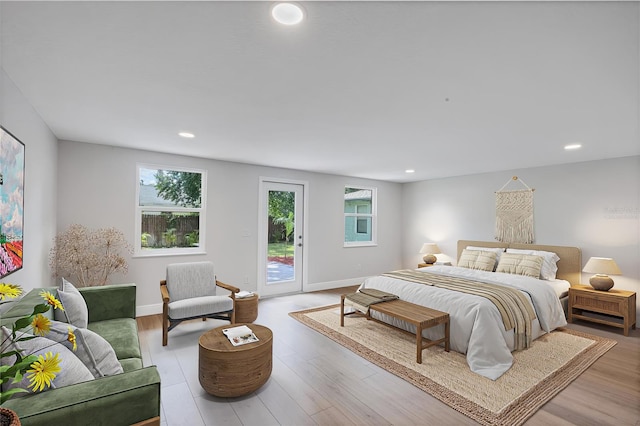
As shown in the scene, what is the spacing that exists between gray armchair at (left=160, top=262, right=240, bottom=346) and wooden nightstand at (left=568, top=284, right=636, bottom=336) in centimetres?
455

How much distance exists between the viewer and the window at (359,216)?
266 inches

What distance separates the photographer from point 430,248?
6.43 metres

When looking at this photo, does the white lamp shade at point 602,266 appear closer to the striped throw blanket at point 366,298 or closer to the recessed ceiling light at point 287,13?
the striped throw blanket at point 366,298

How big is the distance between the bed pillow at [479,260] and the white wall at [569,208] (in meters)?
0.68

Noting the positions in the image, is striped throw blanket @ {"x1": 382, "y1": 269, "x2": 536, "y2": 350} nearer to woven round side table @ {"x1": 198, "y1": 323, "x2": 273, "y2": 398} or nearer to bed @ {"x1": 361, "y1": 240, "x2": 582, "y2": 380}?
bed @ {"x1": 361, "y1": 240, "x2": 582, "y2": 380}

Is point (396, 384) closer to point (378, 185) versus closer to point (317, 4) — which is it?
point (317, 4)

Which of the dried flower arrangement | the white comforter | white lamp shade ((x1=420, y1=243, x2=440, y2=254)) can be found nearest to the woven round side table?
the white comforter

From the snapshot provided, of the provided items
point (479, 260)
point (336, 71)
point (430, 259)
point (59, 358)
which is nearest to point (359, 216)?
point (430, 259)

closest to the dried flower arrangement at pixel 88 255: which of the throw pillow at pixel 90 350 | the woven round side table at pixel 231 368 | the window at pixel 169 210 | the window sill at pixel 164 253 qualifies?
the window sill at pixel 164 253

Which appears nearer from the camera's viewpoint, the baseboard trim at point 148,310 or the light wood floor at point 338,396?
the light wood floor at point 338,396

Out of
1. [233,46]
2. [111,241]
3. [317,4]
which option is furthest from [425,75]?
[111,241]

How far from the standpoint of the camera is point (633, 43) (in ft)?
5.51

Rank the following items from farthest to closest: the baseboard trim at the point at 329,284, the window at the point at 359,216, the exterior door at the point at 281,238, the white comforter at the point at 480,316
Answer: the window at the point at 359,216
the baseboard trim at the point at 329,284
the exterior door at the point at 281,238
the white comforter at the point at 480,316

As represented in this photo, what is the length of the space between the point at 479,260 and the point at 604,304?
1.58 m
